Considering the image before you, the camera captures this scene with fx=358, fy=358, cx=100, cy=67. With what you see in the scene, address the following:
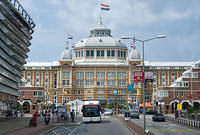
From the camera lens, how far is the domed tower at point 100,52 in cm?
14262

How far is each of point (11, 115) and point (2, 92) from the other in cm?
932

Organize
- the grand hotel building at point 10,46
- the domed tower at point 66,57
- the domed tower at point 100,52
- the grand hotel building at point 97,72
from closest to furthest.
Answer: the grand hotel building at point 10,46 < the grand hotel building at point 97,72 < the domed tower at point 66,57 < the domed tower at point 100,52

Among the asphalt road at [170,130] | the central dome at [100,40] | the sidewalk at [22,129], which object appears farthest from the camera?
the central dome at [100,40]

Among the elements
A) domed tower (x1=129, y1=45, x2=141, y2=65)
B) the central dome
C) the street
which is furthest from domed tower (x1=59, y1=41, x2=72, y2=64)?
the street

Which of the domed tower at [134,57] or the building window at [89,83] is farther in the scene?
the domed tower at [134,57]

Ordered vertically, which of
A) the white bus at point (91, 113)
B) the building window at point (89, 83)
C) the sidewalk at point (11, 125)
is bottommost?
the sidewalk at point (11, 125)

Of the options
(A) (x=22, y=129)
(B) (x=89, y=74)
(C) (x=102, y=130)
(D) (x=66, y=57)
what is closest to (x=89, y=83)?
(B) (x=89, y=74)

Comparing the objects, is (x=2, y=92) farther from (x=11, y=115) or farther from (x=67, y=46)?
(x=67, y=46)

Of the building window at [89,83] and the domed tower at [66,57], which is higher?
the domed tower at [66,57]

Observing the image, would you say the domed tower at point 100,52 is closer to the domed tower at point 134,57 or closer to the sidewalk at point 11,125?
the domed tower at point 134,57

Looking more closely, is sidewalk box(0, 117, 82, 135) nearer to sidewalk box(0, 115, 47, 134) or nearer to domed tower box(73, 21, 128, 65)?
sidewalk box(0, 115, 47, 134)

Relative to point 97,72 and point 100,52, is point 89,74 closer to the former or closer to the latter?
point 97,72

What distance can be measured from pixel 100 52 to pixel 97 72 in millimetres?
10638

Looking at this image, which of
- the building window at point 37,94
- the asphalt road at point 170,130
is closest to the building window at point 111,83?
the building window at point 37,94
